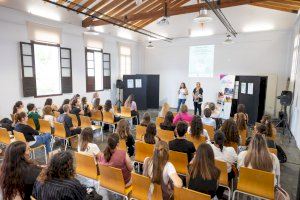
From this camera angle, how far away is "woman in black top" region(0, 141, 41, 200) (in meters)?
1.96

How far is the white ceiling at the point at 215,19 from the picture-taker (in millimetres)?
6787

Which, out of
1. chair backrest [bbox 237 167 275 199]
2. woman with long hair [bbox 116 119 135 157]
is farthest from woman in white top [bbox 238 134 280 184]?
woman with long hair [bbox 116 119 135 157]

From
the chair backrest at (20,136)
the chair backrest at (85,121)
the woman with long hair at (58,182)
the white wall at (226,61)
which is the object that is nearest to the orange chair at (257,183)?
the woman with long hair at (58,182)

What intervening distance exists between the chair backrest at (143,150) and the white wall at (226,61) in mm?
7261

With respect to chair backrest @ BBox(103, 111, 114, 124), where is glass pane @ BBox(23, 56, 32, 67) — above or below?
above

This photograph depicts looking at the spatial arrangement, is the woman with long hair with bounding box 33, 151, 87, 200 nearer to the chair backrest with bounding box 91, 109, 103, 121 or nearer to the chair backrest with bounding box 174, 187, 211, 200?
the chair backrest with bounding box 174, 187, 211, 200

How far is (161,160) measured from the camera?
2.22 meters

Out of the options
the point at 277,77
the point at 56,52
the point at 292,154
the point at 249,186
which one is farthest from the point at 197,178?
the point at 277,77

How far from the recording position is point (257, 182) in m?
2.43

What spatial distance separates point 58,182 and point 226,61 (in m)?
9.38

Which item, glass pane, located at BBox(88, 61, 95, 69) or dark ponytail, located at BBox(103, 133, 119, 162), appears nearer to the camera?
dark ponytail, located at BBox(103, 133, 119, 162)

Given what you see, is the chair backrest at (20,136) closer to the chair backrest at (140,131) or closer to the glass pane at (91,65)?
the chair backrest at (140,131)

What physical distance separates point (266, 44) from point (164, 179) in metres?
8.63

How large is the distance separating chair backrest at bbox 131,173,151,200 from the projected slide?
28.5ft
